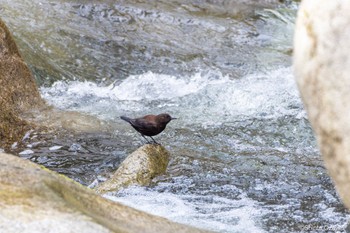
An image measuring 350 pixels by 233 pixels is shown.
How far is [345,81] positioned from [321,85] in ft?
0.29

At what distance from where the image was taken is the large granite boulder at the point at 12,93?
695 centimetres

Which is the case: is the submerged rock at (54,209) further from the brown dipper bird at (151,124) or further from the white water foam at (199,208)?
the brown dipper bird at (151,124)

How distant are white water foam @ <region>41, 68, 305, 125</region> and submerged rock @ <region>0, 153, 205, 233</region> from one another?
5.05 meters

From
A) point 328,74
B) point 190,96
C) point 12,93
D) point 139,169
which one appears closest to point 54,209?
point 328,74

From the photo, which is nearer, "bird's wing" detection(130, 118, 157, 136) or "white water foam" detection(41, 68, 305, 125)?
"bird's wing" detection(130, 118, 157, 136)

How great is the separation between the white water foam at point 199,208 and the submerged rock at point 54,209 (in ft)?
4.95

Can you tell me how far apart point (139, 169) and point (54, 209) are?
316 centimetres

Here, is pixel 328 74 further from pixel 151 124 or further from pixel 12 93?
pixel 12 93

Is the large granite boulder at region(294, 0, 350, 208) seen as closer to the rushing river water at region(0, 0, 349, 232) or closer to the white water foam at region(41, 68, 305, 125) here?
the rushing river water at region(0, 0, 349, 232)

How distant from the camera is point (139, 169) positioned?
5.93 metres

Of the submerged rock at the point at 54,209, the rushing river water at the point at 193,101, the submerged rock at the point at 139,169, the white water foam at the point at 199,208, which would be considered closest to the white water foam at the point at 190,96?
the rushing river water at the point at 193,101

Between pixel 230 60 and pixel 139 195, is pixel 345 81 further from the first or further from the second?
pixel 230 60

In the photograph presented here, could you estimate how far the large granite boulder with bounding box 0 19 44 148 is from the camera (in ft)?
22.8

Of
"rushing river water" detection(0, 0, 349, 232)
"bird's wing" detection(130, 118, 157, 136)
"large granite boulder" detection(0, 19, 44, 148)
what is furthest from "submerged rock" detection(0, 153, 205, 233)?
"large granite boulder" detection(0, 19, 44, 148)
